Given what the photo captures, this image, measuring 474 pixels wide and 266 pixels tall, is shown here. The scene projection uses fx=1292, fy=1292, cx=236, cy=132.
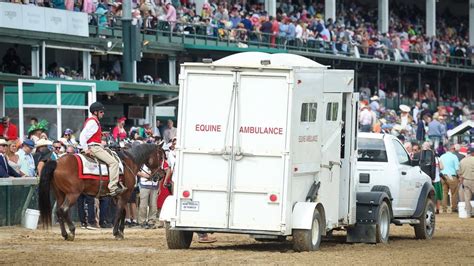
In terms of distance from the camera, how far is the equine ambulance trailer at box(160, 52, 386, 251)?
18.2 metres

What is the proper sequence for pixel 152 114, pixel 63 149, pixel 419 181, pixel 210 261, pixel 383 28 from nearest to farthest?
1. pixel 210 261
2. pixel 419 181
3. pixel 63 149
4. pixel 152 114
5. pixel 383 28

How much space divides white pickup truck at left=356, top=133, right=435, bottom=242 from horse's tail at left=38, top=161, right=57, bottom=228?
515 cm

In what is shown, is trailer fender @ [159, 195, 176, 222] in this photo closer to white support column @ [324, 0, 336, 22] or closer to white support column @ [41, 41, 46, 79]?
white support column @ [41, 41, 46, 79]

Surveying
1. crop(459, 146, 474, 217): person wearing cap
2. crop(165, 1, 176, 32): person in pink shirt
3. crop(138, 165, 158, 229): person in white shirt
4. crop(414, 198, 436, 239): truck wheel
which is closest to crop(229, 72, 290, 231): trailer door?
crop(414, 198, 436, 239): truck wheel

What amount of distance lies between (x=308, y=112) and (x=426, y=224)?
17.2 feet

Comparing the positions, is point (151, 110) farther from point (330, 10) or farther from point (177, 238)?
point (330, 10)

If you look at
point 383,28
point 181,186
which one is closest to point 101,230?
point 181,186

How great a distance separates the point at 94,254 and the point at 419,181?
7308mm

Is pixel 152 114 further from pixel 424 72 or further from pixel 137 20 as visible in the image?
pixel 424 72

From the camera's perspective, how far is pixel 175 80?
42719 millimetres

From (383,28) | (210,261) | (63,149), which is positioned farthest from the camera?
(383,28)

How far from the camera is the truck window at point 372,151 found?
22250mm

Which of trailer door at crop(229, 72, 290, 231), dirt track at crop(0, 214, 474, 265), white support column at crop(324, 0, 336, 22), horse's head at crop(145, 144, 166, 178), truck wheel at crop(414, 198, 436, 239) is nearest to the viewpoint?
dirt track at crop(0, 214, 474, 265)

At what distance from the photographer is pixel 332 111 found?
65.2ft
